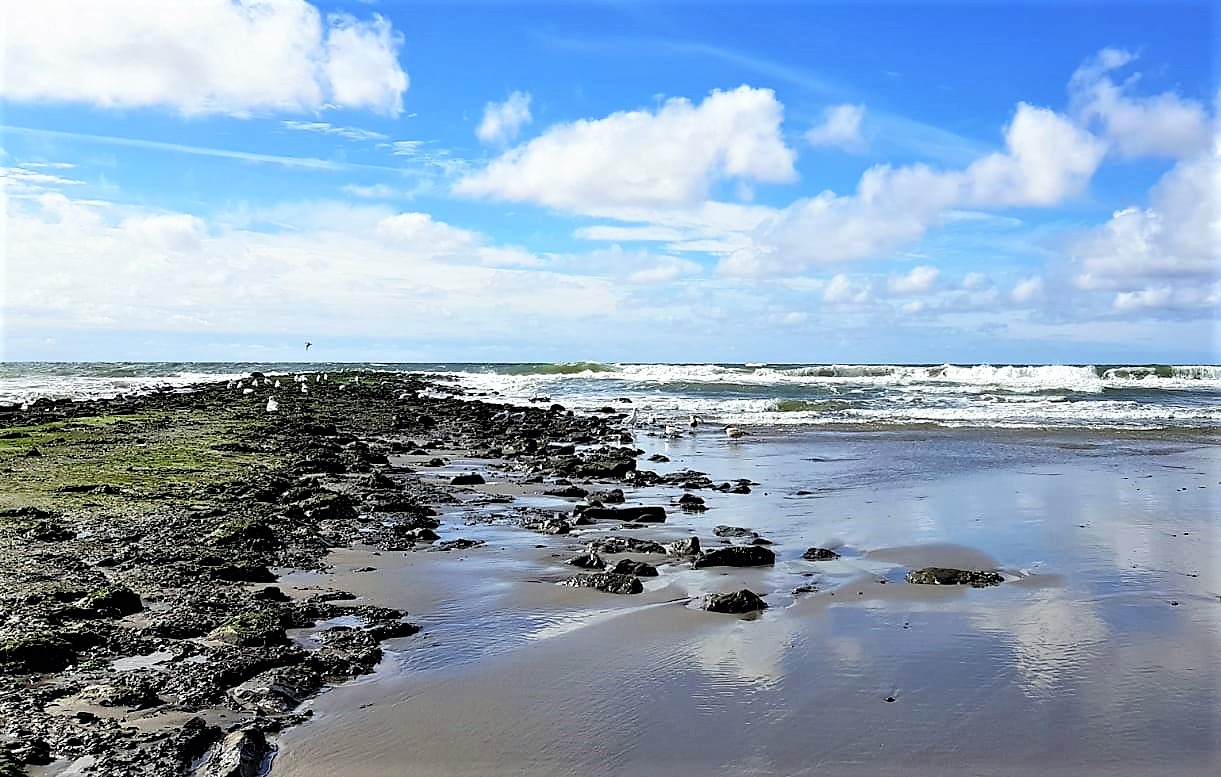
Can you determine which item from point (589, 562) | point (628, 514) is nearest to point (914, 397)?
point (628, 514)

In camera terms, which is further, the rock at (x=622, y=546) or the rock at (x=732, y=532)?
the rock at (x=732, y=532)

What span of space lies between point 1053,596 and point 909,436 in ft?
57.4

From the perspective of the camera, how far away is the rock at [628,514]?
11.9 m

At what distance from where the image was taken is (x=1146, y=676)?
5871 millimetres

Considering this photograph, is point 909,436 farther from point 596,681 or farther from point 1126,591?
point 596,681

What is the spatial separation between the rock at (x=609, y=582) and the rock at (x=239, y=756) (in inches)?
152

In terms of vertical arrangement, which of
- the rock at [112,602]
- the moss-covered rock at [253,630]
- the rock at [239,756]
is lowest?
the rock at [239,756]

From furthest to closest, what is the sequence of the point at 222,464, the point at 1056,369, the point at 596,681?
the point at 1056,369, the point at 222,464, the point at 596,681

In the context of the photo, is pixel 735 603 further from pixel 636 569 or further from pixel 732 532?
pixel 732 532

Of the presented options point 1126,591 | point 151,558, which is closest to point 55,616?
point 151,558

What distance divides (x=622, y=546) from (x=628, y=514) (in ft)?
6.83

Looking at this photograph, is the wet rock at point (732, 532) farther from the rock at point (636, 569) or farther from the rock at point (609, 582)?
the rock at point (609, 582)

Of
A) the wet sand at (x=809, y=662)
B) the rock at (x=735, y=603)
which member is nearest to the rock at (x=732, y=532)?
the wet sand at (x=809, y=662)

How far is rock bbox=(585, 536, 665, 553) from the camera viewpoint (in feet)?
32.1
